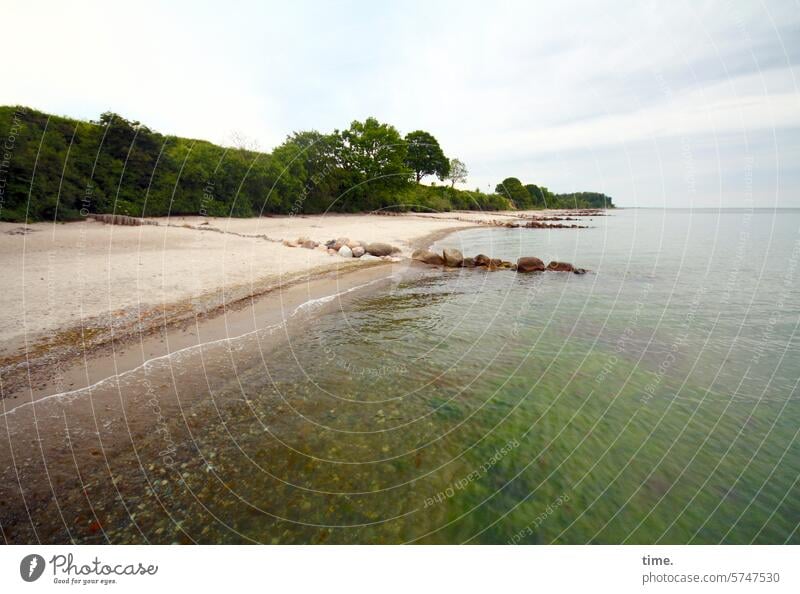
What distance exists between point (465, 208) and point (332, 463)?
11129cm

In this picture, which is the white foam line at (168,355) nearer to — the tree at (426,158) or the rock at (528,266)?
the rock at (528,266)

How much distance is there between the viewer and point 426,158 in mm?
100688

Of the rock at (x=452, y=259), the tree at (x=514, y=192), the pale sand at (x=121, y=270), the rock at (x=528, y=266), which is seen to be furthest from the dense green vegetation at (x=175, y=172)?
the tree at (x=514, y=192)

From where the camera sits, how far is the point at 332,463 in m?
6.33

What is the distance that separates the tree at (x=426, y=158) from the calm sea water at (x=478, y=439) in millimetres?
92039

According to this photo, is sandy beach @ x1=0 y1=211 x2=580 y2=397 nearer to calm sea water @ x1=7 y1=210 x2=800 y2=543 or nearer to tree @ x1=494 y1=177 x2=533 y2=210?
calm sea water @ x1=7 y1=210 x2=800 y2=543

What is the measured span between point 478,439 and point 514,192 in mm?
163901

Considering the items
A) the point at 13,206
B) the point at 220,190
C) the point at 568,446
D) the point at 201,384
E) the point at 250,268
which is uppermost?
the point at 220,190

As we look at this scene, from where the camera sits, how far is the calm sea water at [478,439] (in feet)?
17.3

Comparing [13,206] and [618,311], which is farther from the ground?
[13,206]

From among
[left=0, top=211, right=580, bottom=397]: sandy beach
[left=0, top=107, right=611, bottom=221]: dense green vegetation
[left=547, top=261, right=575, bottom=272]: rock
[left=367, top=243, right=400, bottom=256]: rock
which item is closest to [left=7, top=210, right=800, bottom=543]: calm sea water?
[left=0, top=211, right=580, bottom=397]: sandy beach

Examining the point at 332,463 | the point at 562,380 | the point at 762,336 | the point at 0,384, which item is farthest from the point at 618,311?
the point at 0,384
